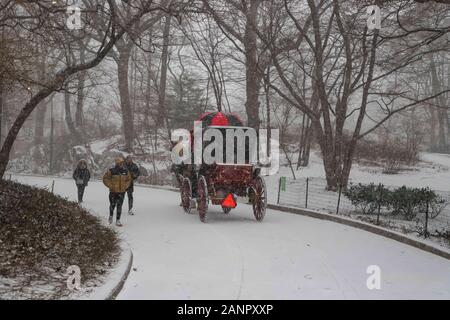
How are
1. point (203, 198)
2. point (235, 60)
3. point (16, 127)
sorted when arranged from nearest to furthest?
point (16, 127), point (203, 198), point (235, 60)

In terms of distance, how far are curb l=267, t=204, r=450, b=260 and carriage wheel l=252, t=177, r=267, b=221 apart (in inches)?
79.5

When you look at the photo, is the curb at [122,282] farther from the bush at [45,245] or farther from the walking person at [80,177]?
the walking person at [80,177]

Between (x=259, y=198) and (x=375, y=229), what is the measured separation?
323 centimetres

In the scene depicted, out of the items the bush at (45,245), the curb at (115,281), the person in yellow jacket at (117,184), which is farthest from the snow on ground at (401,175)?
the curb at (115,281)

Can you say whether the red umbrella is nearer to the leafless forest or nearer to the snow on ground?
the leafless forest

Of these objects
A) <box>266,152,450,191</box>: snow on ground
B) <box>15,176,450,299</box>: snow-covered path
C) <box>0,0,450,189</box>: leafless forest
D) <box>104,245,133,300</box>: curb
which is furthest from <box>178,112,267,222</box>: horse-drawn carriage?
<box>266,152,450,191</box>: snow on ground

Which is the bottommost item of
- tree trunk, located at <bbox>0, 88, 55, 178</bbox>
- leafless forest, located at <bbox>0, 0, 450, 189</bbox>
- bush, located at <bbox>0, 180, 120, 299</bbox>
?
bush, located at <bbox>0, 180, 120, 299</bbox>

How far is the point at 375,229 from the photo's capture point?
1220cm

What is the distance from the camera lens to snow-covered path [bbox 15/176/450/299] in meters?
7.17

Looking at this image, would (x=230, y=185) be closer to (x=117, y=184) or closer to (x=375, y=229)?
(x=117, y=184)

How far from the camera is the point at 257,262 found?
8.91 meters

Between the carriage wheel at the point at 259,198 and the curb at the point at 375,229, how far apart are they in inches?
79.5

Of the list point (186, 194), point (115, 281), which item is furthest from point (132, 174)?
point (115, 281)

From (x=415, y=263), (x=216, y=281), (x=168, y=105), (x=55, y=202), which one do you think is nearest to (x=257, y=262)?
(x=216, y=281)
